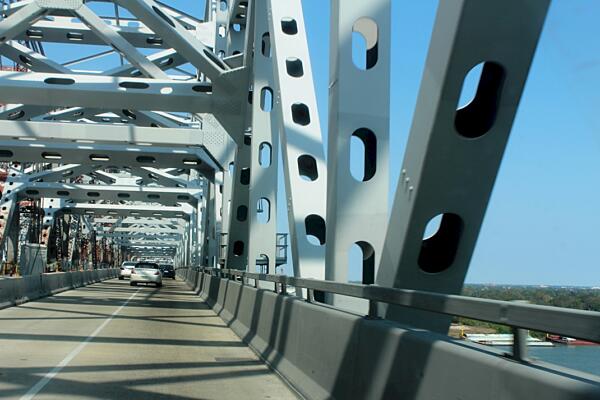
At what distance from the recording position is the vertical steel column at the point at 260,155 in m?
17.8

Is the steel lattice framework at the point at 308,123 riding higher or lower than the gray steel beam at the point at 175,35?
lower

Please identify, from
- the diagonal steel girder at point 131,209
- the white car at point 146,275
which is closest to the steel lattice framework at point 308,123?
the white car at point 146,275

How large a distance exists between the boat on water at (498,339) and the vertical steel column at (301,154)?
6468 millimetres

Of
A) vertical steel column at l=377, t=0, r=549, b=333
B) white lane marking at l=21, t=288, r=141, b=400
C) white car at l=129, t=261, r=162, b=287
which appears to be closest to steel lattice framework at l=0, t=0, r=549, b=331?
vertical steel column at l=377, t=0, r=549, b=333

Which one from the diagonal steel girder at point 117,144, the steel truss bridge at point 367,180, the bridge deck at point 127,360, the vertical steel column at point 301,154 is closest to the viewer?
the steel truss bridge at point 367,180

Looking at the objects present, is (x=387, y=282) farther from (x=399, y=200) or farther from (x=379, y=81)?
(x=379, y=81)

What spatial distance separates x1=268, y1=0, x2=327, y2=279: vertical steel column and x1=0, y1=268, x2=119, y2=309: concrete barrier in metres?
12.0

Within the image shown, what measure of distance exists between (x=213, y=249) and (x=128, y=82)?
14.1m

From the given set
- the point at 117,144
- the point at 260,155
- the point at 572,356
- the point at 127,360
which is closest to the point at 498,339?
the point at 572,356

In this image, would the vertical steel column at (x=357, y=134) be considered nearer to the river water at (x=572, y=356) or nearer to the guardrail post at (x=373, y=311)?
the guardrail post at (x=373, y=311)

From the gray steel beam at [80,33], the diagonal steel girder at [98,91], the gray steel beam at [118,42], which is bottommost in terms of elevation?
the diagonal steel girder at [98,91]

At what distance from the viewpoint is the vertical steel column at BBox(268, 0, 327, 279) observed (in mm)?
11906

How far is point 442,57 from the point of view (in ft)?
19.0

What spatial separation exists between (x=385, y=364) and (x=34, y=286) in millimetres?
22744
